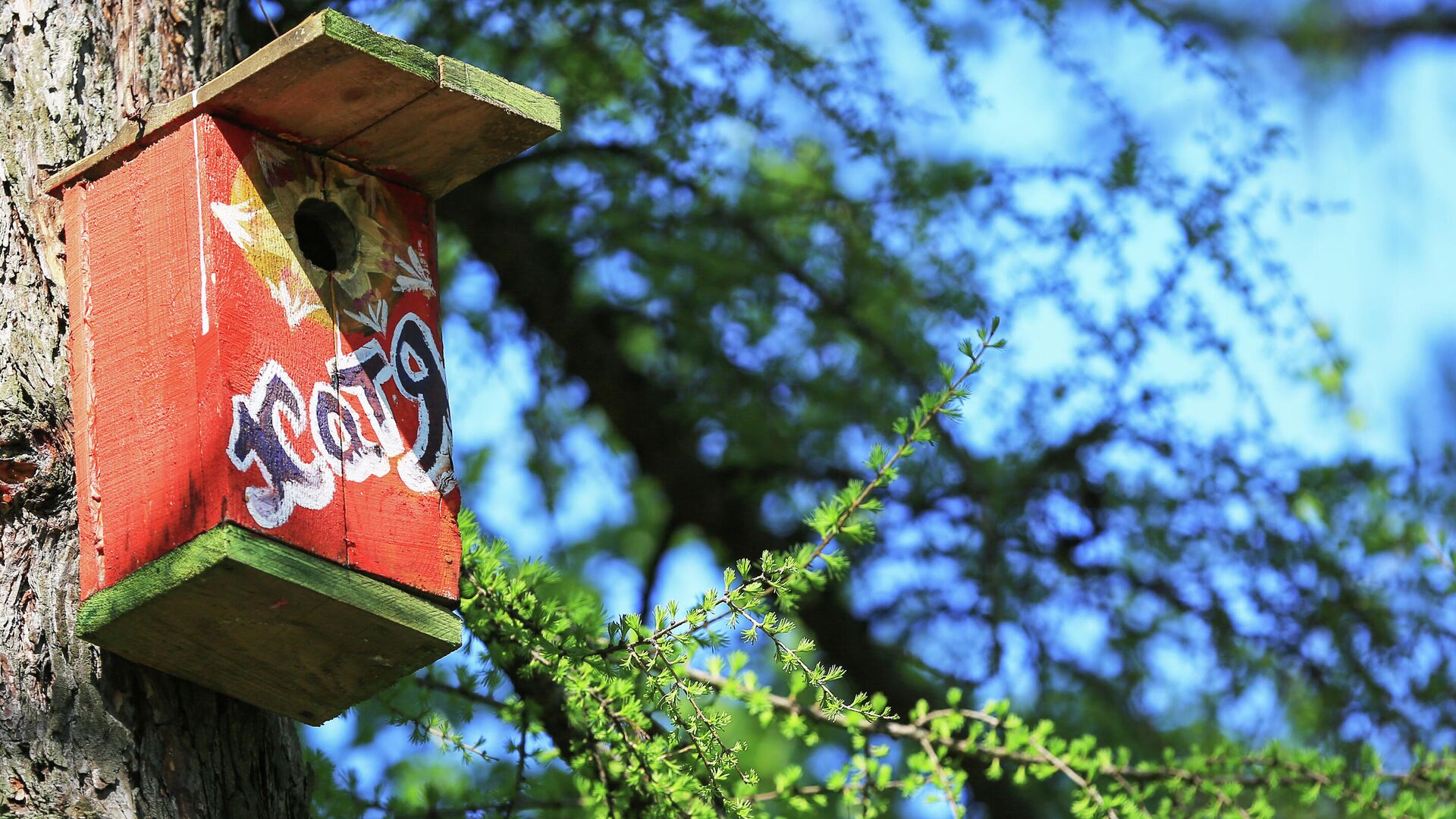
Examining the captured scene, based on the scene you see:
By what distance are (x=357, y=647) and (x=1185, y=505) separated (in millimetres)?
2453

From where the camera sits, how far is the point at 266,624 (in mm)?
1980

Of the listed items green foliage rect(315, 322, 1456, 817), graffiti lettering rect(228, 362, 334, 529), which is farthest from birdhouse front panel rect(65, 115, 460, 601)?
green foliage rect(315, 322, 1456, 817)

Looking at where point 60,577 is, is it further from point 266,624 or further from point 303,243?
point 303,243

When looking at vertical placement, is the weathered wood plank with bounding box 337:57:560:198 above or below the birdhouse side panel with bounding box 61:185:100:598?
above

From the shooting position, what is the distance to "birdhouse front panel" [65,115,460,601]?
6.38 feet

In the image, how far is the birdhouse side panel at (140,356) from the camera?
6.39ft

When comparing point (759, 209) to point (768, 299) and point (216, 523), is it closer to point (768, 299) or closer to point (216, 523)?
point (768, 299)

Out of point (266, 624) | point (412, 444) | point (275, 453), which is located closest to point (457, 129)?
point (412, 444)

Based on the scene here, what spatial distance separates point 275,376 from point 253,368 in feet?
0.10

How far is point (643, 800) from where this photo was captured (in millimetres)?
2352

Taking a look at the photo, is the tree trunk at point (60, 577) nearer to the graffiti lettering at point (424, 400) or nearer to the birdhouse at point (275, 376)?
the birdhouse at point (275, 376)

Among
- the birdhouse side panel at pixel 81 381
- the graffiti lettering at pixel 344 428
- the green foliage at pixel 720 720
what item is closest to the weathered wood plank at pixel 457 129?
the graffiti lettering at pixel 344 428

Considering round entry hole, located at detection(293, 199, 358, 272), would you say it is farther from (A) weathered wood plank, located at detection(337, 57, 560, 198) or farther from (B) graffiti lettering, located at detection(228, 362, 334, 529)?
(B) graffiti lettering, located at detection(228, 362, 334, 529)

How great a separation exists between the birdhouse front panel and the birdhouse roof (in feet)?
0.10
